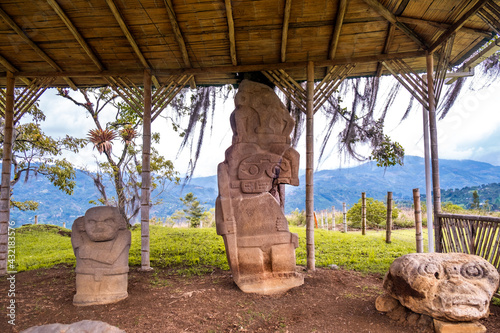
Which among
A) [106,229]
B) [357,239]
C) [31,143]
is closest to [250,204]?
[106,229]

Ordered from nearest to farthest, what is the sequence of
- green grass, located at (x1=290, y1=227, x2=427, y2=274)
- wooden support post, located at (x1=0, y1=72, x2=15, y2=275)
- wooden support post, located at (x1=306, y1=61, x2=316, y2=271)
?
wooden support post, located at (x1=306, y1=61, x2=316, y2=271) < wooden support post, located at (x1=0, y1=72, x2=15, y2=275) < green grass, located at (x1=290, y1=227, x2=427, y2=274)

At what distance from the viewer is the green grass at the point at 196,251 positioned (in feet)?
20.7

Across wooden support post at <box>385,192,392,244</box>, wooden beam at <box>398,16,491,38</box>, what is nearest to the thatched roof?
wooden beam at <box>398,16,491,38</box>

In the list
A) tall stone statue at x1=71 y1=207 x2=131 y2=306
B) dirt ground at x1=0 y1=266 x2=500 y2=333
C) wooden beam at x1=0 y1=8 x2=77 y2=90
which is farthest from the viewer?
wooden beam at x1=0 y1=8 x2=77 y2=90

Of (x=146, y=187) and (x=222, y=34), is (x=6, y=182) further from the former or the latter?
(x=222, y=34)

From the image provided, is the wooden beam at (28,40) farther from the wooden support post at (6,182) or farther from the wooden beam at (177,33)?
the wooden beam at (177,33)

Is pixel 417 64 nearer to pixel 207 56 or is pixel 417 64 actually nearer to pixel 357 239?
pixel 207 56

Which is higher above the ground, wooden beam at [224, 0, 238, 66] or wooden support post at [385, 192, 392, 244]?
wooden beam at [224, 0, 238, 66]

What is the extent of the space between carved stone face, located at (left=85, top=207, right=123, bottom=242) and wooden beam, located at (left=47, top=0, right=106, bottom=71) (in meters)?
2.93

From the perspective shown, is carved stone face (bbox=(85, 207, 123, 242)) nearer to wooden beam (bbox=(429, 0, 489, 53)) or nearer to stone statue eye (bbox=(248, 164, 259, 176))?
stone statue eye (bbox=(248, 164, 259, 176))

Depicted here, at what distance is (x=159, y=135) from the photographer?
1068cm

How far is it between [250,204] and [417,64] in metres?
4.24

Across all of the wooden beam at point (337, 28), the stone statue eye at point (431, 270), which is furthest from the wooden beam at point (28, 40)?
the stone statue eye at point (431, 270)

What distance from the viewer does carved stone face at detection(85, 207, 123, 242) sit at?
427 cm
